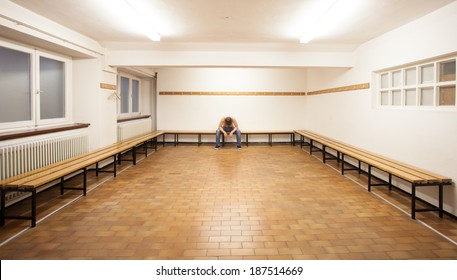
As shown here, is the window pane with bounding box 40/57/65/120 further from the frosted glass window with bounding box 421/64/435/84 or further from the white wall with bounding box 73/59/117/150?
the frosted glass window with bounding box 421/64/435/84

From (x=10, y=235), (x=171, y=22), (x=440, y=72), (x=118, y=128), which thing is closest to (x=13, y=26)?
(x=171, y=22)

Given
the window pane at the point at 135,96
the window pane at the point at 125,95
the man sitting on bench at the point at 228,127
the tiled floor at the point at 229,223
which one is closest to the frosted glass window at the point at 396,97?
the tiled floor at the point at 229,223

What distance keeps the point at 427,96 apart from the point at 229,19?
287 centimetres

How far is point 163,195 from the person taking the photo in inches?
175

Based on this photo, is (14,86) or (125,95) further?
(125,95)

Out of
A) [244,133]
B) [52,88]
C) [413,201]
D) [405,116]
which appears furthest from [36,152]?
[244,133]

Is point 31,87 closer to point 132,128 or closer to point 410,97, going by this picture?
point 132,128

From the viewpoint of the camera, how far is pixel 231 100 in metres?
10.2

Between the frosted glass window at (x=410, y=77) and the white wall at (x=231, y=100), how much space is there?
5540 millimetres

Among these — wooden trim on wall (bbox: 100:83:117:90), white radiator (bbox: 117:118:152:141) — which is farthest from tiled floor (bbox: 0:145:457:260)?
white radiator (bbox: 117:118:152:141)

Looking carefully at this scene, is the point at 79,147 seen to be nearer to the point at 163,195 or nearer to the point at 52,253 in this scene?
the point at 163,195

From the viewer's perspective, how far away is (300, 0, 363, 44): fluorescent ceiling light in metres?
3.79

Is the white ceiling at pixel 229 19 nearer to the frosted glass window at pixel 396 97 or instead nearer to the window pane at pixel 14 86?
the window pane at pixel 14 86

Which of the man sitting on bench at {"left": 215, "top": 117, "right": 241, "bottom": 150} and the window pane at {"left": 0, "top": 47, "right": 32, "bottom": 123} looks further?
the man sitting on bench at {"left": 215, "top": 117, "right": 241, "bottom": 150}
